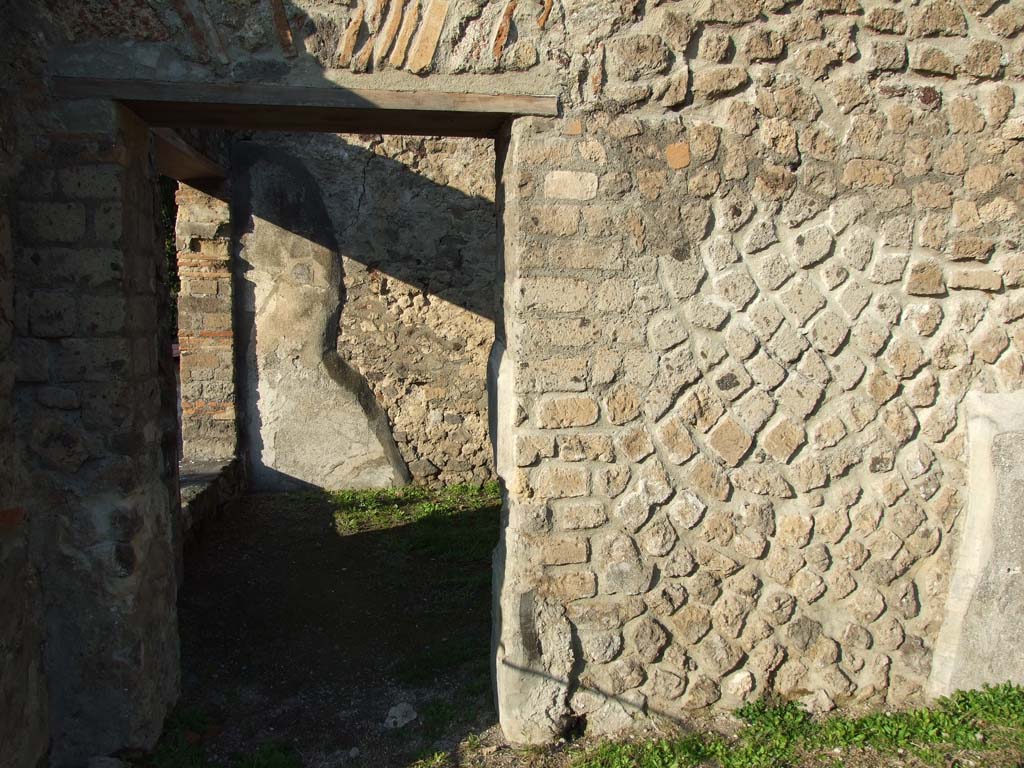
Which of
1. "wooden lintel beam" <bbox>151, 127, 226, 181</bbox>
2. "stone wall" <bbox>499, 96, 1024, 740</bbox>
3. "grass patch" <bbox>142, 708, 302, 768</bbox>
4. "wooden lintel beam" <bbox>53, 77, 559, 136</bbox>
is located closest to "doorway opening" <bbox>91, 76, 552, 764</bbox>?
"wooden lintel beam" <bbox>151, 127, 226, 181</bbox>

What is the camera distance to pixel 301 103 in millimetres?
2641

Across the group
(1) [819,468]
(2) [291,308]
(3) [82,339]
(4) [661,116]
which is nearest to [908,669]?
(1) [819,468]

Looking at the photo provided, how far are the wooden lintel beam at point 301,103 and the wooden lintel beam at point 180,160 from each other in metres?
1.53

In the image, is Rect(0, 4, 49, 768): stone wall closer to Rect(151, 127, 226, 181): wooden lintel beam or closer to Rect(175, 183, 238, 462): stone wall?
Rect(151, 127, 226, 181): wooden lintel beam

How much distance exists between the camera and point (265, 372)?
21.4 feet

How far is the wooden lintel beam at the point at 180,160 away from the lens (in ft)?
14.6

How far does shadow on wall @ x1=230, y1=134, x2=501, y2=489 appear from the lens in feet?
21.1

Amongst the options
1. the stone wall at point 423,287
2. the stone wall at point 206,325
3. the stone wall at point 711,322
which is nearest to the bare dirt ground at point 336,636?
the stone wall at point 711,322

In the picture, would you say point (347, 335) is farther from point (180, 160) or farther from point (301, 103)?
point (301, 103)

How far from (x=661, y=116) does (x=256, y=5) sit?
55.8 inches

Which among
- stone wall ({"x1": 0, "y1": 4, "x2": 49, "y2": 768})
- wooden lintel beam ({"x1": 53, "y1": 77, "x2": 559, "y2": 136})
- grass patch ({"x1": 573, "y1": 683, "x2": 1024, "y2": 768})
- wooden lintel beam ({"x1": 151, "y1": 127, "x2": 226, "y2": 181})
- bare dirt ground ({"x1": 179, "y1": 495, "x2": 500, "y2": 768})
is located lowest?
bare dirt ground ({"x1": 179, "y1": 495, "x2": 500, "y2": 768})

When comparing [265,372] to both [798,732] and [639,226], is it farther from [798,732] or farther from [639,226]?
[798,732]

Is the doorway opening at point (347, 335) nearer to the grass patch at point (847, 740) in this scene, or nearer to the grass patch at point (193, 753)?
the grass patch at point (193, 753)

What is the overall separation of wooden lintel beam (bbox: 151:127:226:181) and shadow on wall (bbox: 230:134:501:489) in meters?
0.43
